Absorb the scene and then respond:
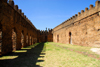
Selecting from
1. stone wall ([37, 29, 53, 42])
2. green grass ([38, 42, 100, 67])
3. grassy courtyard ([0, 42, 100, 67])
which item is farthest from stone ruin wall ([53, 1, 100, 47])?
stone wall ([37, 29, 53, 42])

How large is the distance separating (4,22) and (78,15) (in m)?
10.3

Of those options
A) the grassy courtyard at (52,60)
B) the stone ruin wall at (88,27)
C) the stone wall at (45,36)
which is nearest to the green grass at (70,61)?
the grassy courtyard at (52,60)

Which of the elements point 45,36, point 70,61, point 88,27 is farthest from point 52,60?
point 45,36

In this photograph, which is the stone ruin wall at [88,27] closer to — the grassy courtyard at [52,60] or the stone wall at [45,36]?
the grassy courtyard at [52,60]

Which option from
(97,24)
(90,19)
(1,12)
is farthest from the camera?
(90,19)

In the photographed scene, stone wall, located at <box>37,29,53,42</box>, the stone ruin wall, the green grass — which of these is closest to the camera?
the green grass

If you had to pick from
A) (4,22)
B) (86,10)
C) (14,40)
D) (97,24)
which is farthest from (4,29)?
(86,10)

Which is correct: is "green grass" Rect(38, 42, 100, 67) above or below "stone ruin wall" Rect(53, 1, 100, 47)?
below

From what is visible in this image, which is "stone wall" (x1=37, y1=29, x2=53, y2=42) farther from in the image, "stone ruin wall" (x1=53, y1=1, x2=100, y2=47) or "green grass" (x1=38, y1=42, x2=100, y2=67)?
"green grass" (x1=38, y1=42, x2=100, y2=67)

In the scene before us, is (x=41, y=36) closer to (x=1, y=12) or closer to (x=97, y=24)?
(x=97, y=24)

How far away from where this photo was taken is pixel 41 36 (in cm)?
3011

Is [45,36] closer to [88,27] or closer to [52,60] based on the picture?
[88,27]

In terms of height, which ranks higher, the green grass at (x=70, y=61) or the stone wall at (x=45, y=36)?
the stone wall at (x=45, y=36)

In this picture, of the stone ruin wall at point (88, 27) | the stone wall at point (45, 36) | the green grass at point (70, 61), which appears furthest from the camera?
the stone wall at point (45, 36)
